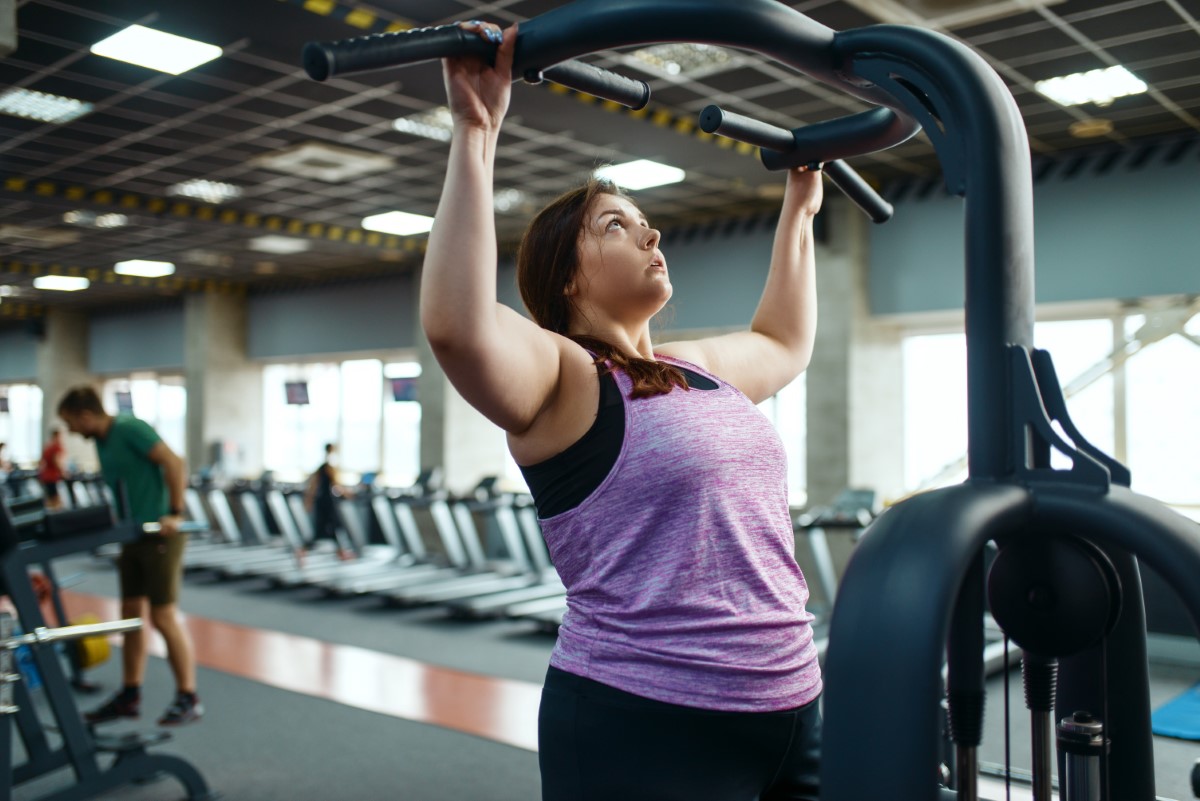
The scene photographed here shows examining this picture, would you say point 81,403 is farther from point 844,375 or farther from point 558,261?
point 844,375

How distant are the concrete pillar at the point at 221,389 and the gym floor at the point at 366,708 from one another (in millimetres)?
6189

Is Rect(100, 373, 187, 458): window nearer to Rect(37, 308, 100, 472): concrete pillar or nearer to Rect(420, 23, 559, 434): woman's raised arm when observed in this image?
Rect(37, 308, 100, 472): concrete pillar

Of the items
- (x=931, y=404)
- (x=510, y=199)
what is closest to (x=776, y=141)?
(x=510, y=199)

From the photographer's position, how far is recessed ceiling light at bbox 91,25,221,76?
Result: 5266mm

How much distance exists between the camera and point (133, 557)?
4406 mm

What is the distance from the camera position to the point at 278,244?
429 inches

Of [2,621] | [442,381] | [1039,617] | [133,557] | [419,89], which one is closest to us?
[1039,617]

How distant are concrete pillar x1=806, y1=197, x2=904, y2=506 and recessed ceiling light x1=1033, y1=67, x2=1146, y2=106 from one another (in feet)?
7.72

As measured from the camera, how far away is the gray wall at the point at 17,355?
17.2 m

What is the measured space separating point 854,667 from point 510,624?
669cm

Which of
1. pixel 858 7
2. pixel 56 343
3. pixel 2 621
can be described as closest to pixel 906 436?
pixel 858 7

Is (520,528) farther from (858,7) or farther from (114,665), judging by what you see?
(858,7)

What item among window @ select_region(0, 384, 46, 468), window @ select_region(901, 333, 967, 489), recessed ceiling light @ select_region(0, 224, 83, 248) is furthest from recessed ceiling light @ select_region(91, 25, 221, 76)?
window @ select_region(0, 384, 46, 468)

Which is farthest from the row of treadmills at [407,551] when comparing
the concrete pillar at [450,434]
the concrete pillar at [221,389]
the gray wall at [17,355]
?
the gray wall at [17,355]
